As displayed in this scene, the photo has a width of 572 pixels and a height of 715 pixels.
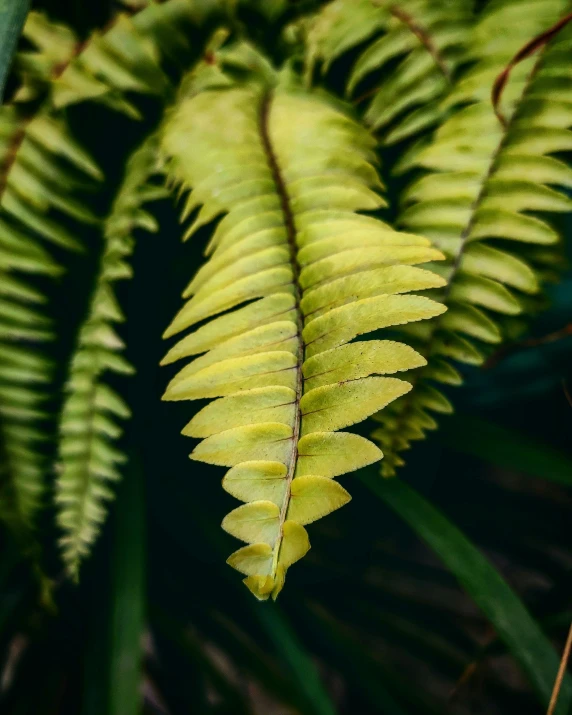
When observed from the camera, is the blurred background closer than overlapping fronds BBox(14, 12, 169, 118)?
No

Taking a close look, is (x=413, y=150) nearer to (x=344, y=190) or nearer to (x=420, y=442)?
(x=344, y=190)

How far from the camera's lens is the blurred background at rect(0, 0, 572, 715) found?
615mm

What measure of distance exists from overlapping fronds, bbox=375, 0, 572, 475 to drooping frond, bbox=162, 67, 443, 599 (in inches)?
1.7

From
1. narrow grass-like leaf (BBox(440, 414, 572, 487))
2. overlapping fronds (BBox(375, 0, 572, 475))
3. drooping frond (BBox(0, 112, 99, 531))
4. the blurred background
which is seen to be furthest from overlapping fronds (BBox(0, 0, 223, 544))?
narrow grass-like leaf (BBox(440, 414, 572, 487))

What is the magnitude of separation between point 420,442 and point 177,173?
1.75ft

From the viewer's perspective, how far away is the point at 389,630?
83 centimetres

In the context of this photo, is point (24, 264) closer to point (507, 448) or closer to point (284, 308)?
point (284, 308)

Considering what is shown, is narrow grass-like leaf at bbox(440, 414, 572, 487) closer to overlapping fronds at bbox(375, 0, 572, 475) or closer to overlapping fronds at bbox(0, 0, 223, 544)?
overlapping fronds at bbox(375, 0, 572, 475)

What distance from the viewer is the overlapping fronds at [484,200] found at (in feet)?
1.25

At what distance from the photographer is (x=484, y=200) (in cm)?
40

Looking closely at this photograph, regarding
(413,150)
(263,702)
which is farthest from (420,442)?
(263,702)

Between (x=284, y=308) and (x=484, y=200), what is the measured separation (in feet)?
0.59

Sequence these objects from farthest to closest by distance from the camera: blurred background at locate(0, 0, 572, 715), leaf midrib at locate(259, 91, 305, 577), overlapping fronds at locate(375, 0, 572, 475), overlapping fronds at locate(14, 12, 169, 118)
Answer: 1. blurred background at locate(0, 0, 572, 715)
2. overlapping fronds at locate(14, 12, 169, 118)
3. overlapping fronds at locate(375, 0, 572, 475)
4. leaf midrib at locate(259, 91, 305, 577)

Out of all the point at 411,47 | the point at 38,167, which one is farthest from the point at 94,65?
the point at 411,47
